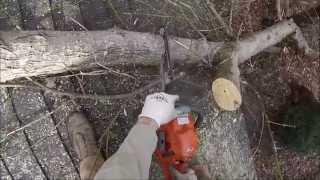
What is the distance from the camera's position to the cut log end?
2.66 meters

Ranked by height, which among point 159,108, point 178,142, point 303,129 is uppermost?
point 159,108

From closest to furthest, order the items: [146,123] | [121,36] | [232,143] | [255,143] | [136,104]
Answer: [146,123] → [121,36] → [136,104] → [232,143] → [255,143]

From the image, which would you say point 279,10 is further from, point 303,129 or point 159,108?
point 159,108

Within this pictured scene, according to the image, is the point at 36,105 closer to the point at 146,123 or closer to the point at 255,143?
the point at 146,123

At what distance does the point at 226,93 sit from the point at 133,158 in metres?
0.79

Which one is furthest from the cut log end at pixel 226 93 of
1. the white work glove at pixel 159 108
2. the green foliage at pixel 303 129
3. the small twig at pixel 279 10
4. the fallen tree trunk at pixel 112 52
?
the small twig at pixel 279 10

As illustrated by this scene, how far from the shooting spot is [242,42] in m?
3.01

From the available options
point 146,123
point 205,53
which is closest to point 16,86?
point 146,123

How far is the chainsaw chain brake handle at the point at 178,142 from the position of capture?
2.39 metres

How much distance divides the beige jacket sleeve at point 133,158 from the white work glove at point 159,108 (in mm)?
86

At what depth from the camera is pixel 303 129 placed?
3.14 metres

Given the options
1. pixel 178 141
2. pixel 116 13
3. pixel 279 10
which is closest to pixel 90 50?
pixel 116 13

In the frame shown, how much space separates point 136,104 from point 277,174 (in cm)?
134

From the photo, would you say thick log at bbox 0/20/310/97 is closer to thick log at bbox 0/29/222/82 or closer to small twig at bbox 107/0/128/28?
thick log at bbox 0/29/222/82
